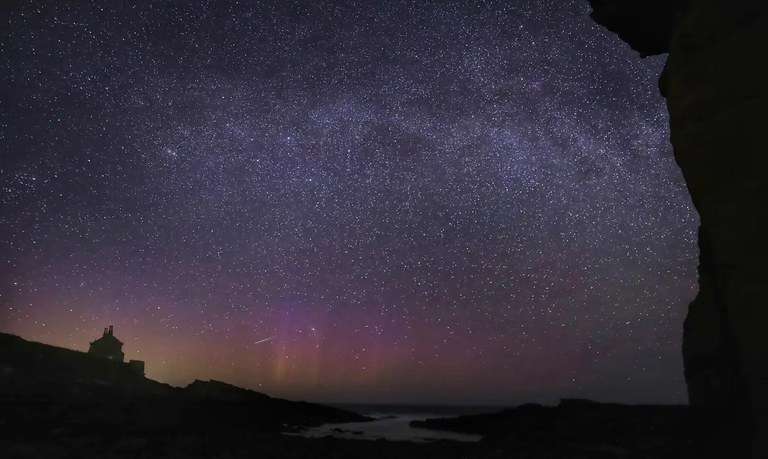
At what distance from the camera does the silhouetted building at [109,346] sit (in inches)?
3172

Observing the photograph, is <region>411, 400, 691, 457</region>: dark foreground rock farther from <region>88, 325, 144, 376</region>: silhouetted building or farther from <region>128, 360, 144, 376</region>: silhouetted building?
<region>88, 325, 144, 376</region>: silhouetted building

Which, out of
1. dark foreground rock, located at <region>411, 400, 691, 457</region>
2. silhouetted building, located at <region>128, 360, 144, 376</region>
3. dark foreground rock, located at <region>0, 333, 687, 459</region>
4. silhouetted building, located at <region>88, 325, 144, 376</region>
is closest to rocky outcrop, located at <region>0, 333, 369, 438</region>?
dark foreground rock, located at <region>0, 333, 687, 459</region>

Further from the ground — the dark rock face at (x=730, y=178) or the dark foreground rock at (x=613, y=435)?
the dark rock face at (x=730, y=178)

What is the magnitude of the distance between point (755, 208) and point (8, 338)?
202ft

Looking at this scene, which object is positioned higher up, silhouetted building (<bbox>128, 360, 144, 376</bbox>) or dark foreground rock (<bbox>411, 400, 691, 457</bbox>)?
silhouetted building (<bbox>128, 360, 144, 376</bbox>)

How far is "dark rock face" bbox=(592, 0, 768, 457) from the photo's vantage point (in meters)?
13.9

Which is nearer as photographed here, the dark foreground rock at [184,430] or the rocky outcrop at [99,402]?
the dark foreground rock at [184,430]

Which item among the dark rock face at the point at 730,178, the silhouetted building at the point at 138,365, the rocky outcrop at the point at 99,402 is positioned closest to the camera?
the dark rock face at the point at 730,178

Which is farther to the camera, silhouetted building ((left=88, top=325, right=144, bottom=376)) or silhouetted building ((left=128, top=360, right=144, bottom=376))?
silhouetted building ((left=88, top=325, right=144, bottom=376))

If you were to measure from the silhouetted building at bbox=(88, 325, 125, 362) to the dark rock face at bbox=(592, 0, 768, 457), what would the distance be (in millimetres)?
87067

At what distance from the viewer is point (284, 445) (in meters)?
23.1

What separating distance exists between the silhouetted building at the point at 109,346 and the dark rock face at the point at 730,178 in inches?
3428

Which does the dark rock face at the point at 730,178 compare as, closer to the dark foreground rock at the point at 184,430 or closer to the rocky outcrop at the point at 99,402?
the dark foreground rock at the point at 184,430

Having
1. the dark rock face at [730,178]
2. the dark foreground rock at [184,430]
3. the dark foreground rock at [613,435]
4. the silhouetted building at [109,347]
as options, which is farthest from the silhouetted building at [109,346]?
the dark rock face at [730,178]
